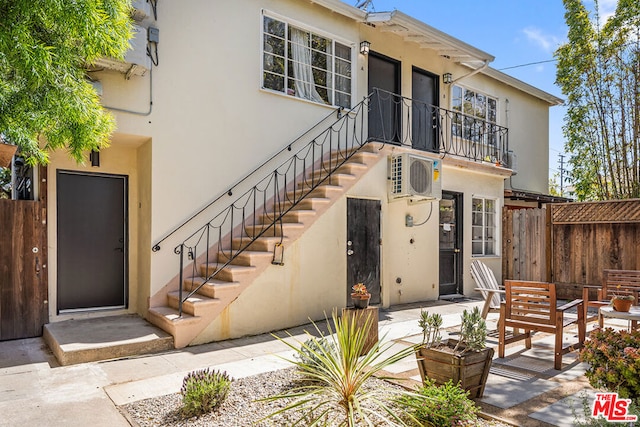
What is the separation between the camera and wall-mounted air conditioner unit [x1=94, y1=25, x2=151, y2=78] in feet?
18.0

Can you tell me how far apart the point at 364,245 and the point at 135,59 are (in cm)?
458

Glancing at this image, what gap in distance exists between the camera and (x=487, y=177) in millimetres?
10016

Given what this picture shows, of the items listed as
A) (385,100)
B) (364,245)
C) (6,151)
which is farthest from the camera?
(385,100)

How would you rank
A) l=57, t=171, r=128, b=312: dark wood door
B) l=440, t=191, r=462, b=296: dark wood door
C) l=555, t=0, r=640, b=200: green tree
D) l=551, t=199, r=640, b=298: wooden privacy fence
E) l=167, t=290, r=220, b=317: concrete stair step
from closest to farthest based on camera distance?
l=167, t=290, r=220, b=317: concrete stair step, l=57, t=171, r=128, b=312: dark wood door, l=551, t=199, r=640, b=298: wooden privacy fence, l=440, t=191, r=462, b=296: dark wood door, l=555, t=0, r=640, b=200: green tree

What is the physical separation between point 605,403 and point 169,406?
10.9 feet

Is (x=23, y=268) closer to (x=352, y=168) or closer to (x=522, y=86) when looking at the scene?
(x=352, y=168)

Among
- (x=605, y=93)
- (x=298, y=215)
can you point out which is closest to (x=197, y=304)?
(x=298, y=215)

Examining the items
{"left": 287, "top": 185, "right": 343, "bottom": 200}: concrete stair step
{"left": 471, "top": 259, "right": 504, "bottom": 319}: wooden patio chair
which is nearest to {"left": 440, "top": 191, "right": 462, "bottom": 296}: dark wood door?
{"left": 471, "top": 259, "right": 504, "bottom": 319}: wooden patio chair

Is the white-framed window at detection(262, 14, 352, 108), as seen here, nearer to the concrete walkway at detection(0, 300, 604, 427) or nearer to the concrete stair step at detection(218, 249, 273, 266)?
the concrete stair step at detection(218, 249, 273, 266)

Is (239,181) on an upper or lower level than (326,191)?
upper

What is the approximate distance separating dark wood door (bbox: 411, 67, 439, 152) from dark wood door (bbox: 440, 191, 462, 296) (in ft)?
5.43

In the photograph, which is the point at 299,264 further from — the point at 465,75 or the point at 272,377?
the point at 465,75

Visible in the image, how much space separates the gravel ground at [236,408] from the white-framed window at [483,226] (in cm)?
683

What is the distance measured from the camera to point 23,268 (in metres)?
5.73
